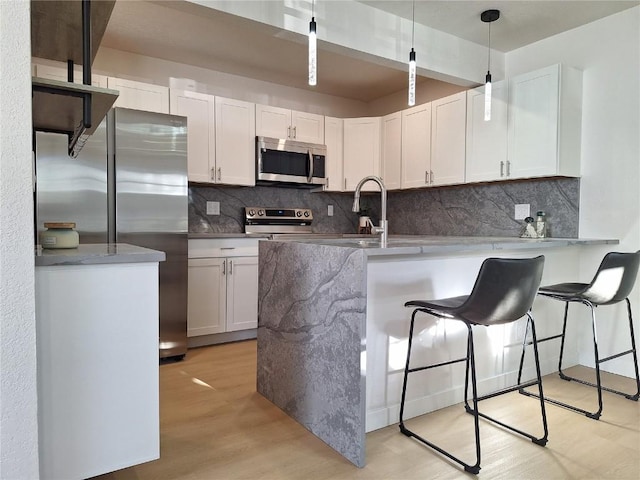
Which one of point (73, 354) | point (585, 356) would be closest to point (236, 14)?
point (73, 354)

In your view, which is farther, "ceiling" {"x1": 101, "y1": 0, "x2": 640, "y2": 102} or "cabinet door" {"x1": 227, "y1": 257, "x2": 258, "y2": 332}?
"cabinet door" {"x1": 227, "y1": 257, "x2": 258, "y2": 332}

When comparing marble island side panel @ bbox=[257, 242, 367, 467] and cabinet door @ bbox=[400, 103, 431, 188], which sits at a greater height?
cabinet door @ bbox=[400, 103, 431, 188]

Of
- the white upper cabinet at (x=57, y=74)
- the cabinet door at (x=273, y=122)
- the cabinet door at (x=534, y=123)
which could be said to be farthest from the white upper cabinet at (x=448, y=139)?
the white upper cabinet at (x=57, y=74)

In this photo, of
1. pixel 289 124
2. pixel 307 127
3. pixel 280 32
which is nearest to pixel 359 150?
pixel 307 127

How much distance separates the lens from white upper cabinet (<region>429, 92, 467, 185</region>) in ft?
12.1

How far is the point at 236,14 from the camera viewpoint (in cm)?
246

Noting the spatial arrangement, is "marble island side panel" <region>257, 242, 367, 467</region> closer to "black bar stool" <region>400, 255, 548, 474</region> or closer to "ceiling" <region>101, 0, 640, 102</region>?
"black bar stool" <region>400, 255, 548, 474</region>

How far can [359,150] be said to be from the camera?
4641mm

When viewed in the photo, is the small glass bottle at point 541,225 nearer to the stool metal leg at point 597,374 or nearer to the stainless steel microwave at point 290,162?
the stool metal leg at point 597,374

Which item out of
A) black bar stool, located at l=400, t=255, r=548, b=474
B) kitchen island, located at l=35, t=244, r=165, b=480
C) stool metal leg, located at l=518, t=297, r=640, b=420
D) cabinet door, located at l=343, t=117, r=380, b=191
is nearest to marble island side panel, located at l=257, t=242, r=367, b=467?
black bar stool, located at l=400, t=255, r=548, b=474

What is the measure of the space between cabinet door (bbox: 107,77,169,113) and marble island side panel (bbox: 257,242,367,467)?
71.1 inches

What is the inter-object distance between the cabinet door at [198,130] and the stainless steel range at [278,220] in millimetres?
640

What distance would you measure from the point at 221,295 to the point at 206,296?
132 mm

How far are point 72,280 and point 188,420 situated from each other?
115cm
